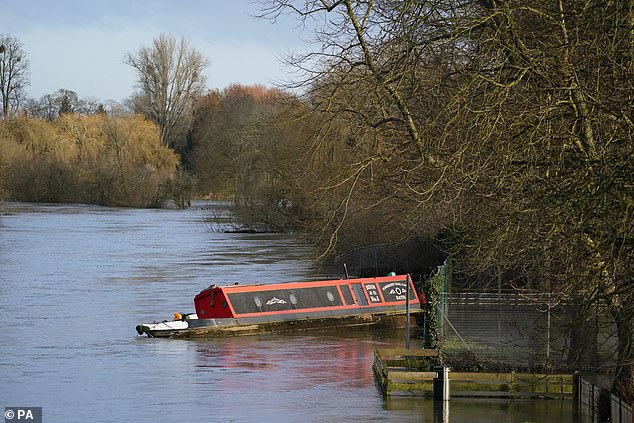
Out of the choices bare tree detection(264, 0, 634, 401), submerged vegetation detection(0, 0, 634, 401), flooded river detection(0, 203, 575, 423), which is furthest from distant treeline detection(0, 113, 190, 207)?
bare tree detection(264, 0, 634, 401)

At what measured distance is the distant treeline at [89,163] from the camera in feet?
346

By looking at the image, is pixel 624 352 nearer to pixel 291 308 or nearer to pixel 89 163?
pixel 291 308

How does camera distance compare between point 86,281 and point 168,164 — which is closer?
point 86,281

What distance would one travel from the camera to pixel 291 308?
2853 cm

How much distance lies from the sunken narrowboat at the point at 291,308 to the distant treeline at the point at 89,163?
2981 inches

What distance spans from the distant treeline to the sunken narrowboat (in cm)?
7572

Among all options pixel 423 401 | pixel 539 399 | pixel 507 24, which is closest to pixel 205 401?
pixel 423 401

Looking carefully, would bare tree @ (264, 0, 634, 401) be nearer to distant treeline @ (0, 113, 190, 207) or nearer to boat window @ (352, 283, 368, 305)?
boat window @ (352, 283, 368, 305)

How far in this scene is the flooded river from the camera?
17609 millimetres

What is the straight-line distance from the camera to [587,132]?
11.6 metres

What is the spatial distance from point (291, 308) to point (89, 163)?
8281 centimetres

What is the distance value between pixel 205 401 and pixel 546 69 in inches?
375

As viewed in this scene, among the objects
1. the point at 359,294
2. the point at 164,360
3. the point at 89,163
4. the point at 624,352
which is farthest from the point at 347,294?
the point at 89,163

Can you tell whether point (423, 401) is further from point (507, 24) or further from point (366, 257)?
point (366, 257)
